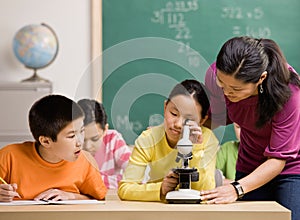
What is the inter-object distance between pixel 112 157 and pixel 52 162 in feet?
1.19

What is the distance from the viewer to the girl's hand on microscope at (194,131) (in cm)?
194

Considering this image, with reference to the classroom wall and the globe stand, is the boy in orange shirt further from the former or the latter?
the classroom wall

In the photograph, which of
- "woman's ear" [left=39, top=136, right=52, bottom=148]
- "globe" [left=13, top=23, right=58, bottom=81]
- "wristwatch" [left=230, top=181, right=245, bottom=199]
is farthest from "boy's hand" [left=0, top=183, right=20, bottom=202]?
"globe" [left=13, top=23, right=58, bottom=81]

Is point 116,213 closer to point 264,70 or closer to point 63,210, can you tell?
point 63,210

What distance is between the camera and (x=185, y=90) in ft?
6.38

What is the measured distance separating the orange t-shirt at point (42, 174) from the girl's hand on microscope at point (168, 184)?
0.26 metres

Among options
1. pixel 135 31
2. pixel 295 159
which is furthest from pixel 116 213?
pixel 135 31

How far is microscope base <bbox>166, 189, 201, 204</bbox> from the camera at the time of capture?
199cm

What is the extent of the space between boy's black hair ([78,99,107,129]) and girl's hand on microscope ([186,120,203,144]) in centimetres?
26

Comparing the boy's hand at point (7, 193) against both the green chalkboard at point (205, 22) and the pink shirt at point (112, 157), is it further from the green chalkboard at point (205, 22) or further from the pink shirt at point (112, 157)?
the green chalkboard at point (205, 22)

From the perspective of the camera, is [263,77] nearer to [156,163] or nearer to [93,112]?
[156,163]

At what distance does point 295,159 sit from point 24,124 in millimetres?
2330

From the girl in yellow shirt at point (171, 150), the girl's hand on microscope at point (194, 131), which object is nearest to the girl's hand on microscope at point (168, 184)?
the girl in yellow shirt at point (171, 150)

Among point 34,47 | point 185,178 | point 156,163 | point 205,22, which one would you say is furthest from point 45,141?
point 205,22
